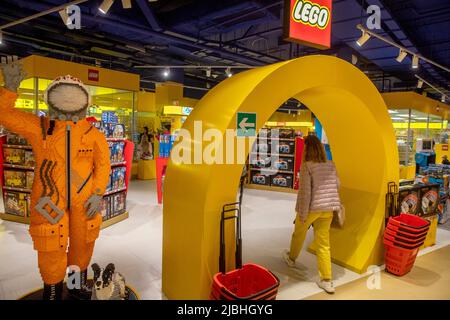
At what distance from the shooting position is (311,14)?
3377mm

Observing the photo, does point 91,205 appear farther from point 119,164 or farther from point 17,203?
point 17,203

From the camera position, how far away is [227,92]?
2.90 metres

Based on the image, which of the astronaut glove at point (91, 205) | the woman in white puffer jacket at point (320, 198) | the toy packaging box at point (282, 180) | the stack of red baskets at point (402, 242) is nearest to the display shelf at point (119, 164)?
the astronaut glove at point (91, 205)

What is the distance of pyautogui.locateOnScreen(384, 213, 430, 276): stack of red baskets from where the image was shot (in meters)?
3.66

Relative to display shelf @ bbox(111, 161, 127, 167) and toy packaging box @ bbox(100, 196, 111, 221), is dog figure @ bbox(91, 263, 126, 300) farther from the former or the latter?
display shelf @ bbox(111, 161, 127, 167)

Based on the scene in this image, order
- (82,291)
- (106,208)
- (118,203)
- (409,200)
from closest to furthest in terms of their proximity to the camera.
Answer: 1. (82,291)
2. (409,200)
3. (106,208)
4. (118,203)

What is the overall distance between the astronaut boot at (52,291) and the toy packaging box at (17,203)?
11.2ft

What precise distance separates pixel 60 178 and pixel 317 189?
2.32 meters

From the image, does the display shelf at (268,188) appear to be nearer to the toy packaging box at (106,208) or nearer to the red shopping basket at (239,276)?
the toy packaging box at (106,208)

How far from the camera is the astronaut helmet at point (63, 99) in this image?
2715 mm

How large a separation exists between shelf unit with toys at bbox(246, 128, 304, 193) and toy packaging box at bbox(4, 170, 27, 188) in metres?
6.03

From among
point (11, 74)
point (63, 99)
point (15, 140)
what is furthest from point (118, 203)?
point (11, 74)

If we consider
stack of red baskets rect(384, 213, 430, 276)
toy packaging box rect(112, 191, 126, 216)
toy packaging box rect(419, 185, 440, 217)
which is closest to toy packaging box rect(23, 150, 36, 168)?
toy packaging box rect(112, 191, 126, 216)
